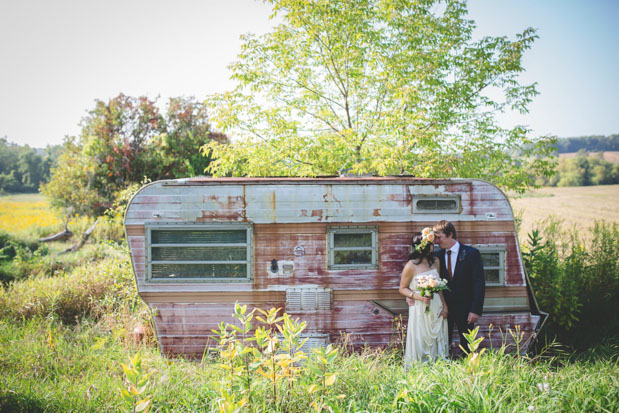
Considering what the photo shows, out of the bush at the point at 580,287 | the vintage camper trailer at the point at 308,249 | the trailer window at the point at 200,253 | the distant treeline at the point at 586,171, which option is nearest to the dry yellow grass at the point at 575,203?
the distant treeline at the point at 586,171

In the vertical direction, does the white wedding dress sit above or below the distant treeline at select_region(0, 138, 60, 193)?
below

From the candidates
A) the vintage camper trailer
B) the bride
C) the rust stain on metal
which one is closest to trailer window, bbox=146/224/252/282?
the vintage camper trailer

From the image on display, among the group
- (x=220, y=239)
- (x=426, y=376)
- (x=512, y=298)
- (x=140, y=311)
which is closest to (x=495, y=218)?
(x=512, y=298)

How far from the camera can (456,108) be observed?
8.88m

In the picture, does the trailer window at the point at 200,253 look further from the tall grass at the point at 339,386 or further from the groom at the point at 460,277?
the groom at the point at 460,277

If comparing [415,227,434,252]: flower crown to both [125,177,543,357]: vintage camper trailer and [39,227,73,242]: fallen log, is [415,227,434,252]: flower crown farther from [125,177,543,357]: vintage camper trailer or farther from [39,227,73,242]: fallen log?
[39,227,73,242]: fallen log

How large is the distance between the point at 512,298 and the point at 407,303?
1.61 m

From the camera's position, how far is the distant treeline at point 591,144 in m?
20.7

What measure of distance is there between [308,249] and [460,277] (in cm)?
221

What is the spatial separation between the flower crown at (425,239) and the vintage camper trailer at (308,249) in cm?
49

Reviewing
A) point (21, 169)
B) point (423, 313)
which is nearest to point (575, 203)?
point (423, 313)

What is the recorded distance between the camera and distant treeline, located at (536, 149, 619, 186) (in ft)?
65.1

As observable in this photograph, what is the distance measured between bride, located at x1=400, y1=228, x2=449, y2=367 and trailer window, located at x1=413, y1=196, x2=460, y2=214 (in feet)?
2.01

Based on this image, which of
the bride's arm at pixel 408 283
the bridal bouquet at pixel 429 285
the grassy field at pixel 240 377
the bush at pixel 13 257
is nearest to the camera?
the grassy field at pixel 240 377
